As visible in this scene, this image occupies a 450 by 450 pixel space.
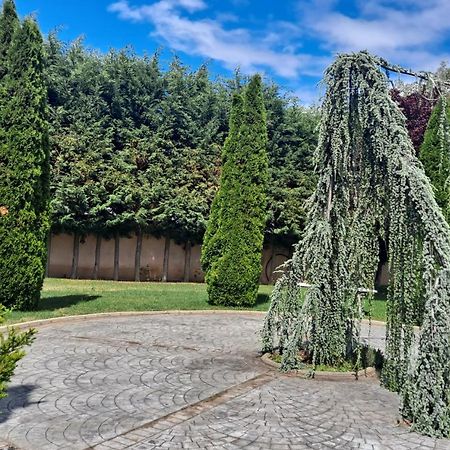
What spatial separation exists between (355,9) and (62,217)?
12202mm

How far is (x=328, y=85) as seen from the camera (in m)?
6.11

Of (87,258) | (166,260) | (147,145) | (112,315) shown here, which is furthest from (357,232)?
(87,258)

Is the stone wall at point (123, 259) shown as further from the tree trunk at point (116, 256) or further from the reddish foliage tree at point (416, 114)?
the reddish foliage tree at point (416, 114)

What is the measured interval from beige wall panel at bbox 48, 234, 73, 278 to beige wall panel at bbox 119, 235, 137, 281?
6.52 feet

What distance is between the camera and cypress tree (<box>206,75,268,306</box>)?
12.0m

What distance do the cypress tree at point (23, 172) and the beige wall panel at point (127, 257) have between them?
354 inches

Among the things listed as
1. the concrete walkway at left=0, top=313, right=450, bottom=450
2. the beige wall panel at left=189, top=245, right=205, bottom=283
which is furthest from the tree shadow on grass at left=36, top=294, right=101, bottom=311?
the beige wall panel at left=189, top=245, right=205, bottom=283

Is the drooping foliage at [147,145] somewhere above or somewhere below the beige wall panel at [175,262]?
above

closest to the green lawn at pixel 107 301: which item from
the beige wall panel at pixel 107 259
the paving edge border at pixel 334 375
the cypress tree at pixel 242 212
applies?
the cypress tree at pixel 242 212

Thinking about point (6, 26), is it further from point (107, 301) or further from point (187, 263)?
point (187, 263)

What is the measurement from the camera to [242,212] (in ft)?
39.8

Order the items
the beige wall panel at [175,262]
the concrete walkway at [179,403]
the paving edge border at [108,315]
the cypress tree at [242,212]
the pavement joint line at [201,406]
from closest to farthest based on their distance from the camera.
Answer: the concrete walkway at [179,403] → the pavement joint line at [201,406] → the paving edge border at [108,315] → the cypress tree at [242,212] → the beige wall panel at [175,262]

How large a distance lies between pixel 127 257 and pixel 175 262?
2.01m

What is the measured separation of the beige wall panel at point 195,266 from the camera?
782 inches
